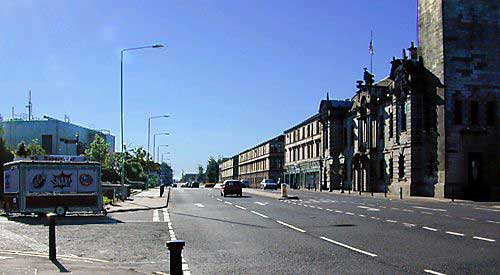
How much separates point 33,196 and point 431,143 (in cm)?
4140

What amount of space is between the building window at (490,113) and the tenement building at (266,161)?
292 ft

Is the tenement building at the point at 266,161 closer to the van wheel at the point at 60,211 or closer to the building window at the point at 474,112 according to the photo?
the building window at the point at 474,112

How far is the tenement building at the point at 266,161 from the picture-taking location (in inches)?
5782

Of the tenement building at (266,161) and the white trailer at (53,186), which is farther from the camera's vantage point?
the tenement building at (266,161)

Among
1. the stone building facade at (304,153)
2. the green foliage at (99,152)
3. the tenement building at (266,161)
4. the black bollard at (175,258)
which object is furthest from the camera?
the tenement building at (266,161)

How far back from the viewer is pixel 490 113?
188ft

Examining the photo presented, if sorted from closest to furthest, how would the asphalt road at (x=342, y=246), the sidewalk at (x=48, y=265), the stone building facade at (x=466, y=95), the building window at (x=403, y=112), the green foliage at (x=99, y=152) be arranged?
the sidewalk at (x=48, y=265) → the asphalt road at (x=342, y=246) → the stone building facade at (x=466, y=95) → the building window at (x=403, y=112) → the green foliage at (x=99, y=152)

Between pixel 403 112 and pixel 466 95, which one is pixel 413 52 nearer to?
pixel 403 112

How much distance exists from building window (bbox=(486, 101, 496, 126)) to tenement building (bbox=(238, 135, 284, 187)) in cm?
8899

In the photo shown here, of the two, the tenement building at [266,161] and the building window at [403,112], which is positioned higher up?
the building window at [403,112]

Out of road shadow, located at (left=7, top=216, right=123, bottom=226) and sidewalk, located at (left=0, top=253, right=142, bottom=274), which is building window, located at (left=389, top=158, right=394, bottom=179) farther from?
sidewalk, located at (left=0, top=253, right=142, bottom=274)

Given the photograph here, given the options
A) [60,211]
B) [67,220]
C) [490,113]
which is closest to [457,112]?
[490,113]

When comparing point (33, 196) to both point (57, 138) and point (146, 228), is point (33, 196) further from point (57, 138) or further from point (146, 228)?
point (57, 138)

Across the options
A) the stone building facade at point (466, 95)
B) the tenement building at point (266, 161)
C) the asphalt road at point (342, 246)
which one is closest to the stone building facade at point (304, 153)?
the tenement building at point (266, 161)
